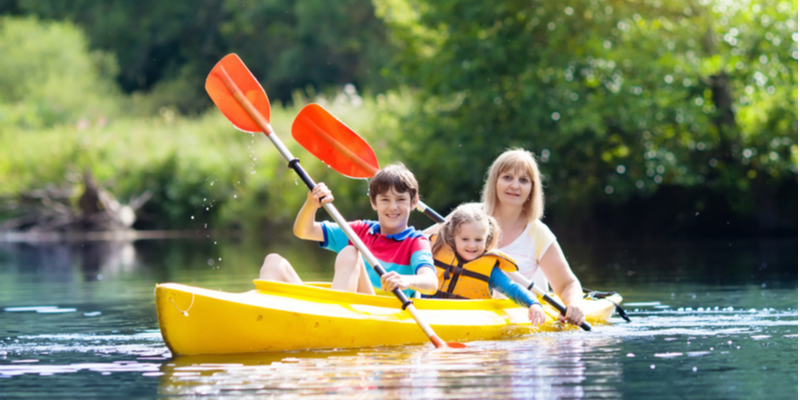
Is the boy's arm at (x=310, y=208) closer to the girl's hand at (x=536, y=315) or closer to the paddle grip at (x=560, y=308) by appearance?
the girl's hand at (x=536, y=315)

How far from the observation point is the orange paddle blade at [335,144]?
18.6 ft

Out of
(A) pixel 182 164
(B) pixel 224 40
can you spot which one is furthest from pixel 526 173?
(B) pixel 224 40

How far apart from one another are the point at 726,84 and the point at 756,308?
8.94 metres

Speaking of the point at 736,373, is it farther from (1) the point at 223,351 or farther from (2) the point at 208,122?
(2) the point at 208,122

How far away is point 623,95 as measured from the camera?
13391mm

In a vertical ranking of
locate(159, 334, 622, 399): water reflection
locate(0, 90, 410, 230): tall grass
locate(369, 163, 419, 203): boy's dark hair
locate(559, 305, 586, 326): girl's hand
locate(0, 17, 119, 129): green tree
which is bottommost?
locate(159, 334, 622, 399): water reflection

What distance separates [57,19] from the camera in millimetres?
32375

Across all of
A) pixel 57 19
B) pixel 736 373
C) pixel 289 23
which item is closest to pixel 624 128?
pixel 736 373

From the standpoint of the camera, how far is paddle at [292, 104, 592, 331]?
564 cm

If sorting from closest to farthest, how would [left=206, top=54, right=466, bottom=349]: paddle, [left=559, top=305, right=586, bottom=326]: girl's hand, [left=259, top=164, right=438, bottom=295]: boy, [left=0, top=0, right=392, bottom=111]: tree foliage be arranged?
[left=259, top=164, right=438, bottom=295]: boy → [left=559, top=305, right=586, bottom=326]: girl's hand → [left=206, top=54, right=466, bottom=349]: paddle → [left=0, top=0, right=392, bottom=111]: tree foliage

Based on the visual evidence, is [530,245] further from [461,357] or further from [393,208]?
[461,357]

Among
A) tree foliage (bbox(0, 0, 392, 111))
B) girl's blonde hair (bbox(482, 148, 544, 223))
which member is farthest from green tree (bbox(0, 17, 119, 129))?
girl's blonde hair (bbox(482, 148, 544, 223))

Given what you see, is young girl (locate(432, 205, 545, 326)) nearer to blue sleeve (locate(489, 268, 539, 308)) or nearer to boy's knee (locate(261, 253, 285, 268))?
blue sleeve (locate(489, 268, 539, 308))

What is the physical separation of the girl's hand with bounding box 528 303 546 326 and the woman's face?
0.65 metres
